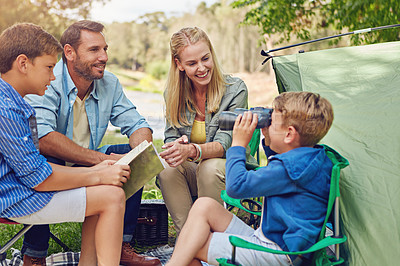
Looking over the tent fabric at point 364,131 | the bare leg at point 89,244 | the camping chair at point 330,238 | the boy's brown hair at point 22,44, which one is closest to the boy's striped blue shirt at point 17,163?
the boy's brown hair at point 22,44

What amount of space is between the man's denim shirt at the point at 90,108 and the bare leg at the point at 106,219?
625mm

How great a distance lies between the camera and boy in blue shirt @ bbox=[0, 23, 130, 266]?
2006 millimetres

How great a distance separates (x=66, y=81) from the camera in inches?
112

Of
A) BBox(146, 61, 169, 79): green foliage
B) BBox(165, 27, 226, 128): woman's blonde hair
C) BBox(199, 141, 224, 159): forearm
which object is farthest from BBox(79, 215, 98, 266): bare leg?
BBox(146, 61, 169, 79): green foliage

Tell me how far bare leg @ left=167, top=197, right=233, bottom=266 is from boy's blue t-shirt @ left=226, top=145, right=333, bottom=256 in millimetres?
220

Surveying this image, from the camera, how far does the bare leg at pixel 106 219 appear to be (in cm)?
221

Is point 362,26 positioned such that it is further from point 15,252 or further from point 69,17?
point 69,17

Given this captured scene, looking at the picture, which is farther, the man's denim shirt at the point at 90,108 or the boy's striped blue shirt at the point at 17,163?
the man's denim shirt at the point at 90,108

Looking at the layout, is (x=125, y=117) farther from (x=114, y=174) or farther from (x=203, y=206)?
(x=203, y=206)

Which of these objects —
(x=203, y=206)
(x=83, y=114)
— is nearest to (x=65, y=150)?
(x=83, y=114)

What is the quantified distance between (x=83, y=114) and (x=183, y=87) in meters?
0.66

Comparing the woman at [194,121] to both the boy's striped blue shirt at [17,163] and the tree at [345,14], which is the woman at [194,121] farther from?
the tree at [345,14]

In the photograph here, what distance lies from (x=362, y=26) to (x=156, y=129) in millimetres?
6065

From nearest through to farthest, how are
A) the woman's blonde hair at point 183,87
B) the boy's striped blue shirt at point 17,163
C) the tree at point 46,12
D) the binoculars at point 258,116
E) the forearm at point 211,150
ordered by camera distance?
the boy's striped blue shirt at point 17,163, the binoculars at point 258,116, the forearm at point 211,150, the woman's blonde hair at point 183,87, the tree at point 46,12
